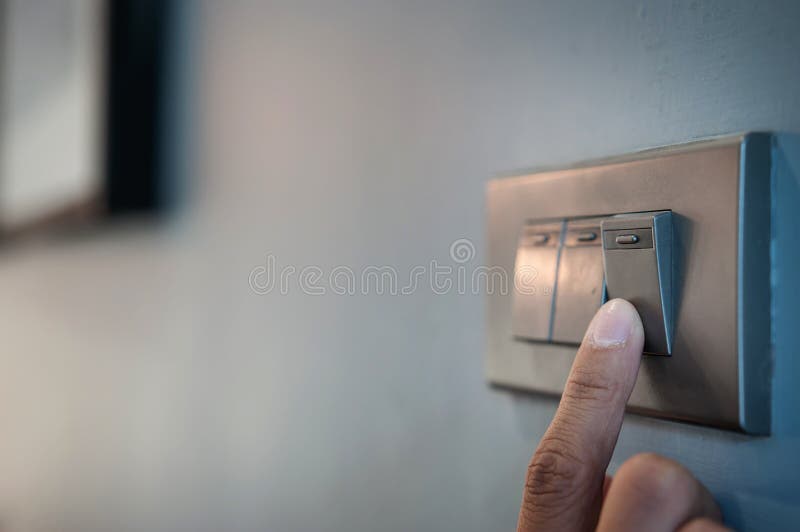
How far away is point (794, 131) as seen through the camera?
27 cm

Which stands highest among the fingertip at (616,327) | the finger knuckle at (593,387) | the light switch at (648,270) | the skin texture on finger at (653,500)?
the light switch at (648,270)

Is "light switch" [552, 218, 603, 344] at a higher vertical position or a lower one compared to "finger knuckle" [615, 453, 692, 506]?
higher

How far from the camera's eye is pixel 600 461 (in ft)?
0.93

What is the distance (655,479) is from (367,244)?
286 millimetres

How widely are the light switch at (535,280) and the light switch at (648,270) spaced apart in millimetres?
41

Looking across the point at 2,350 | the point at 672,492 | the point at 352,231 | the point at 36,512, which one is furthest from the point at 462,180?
the point at 2,350

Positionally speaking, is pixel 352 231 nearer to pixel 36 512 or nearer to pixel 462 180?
pixel 462 180

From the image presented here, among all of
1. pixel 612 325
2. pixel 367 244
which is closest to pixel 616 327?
pixel 612 325

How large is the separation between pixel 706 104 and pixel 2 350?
1367mm

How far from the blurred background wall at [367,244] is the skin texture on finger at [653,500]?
0.12 ft

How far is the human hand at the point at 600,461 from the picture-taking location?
10.5 inches

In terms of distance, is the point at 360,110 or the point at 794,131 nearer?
the point at 794,131

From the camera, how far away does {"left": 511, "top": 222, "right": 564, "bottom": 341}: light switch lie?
0.34 m

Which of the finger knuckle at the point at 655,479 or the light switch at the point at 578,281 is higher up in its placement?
the light switch at the point at 578,281
